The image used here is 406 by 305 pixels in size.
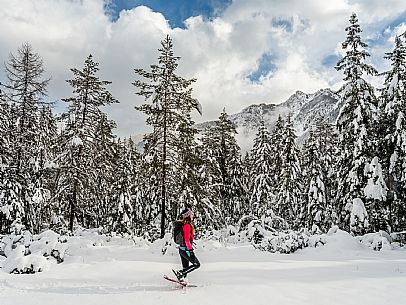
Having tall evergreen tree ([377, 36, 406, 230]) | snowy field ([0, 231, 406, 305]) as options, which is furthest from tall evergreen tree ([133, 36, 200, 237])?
tall evergreen tree ([377, 36, 406, 230])

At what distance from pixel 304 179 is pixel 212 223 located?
13.3 metres

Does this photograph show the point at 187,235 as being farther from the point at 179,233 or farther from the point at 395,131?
the point at 395,131

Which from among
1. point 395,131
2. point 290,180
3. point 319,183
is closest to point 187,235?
point 395,131

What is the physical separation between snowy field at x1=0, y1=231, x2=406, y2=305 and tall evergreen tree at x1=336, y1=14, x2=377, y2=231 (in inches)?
211

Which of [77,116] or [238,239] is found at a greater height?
[77,116]

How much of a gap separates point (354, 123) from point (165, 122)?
37.1 feet

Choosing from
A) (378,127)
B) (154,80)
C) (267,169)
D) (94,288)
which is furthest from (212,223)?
(94,288)

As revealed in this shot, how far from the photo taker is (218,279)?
9133mm

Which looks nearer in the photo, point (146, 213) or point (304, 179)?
point (146, 213)

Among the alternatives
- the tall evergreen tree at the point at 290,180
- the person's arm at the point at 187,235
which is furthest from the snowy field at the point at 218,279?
the tall evergreen tree at the point at 290,180

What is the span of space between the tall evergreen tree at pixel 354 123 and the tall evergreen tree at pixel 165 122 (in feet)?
31.3

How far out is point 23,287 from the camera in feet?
27.1

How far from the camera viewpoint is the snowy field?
278 inches

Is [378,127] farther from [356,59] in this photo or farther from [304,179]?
[304,179]
